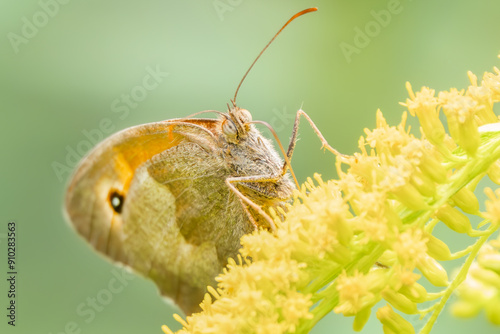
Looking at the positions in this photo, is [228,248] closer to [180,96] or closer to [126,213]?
[126,213]

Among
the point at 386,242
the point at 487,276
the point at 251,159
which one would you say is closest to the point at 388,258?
the point at 386,242

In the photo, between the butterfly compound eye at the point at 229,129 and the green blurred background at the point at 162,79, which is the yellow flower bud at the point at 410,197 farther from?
the green blurred background at the point at 162,79

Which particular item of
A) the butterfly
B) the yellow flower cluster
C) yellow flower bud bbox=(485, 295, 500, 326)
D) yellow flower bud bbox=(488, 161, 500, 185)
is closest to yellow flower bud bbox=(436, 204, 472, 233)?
the yellow flower cluster

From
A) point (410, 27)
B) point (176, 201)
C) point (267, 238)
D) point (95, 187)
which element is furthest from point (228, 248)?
point (410, 27)

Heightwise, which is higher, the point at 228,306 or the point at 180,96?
the point at 180,96

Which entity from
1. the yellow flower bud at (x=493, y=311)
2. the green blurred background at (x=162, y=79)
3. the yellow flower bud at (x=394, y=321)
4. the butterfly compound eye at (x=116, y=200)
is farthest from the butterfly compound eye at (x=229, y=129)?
the yellow flower bud at (x=493, y=311)

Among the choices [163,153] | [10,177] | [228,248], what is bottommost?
[228,248]
